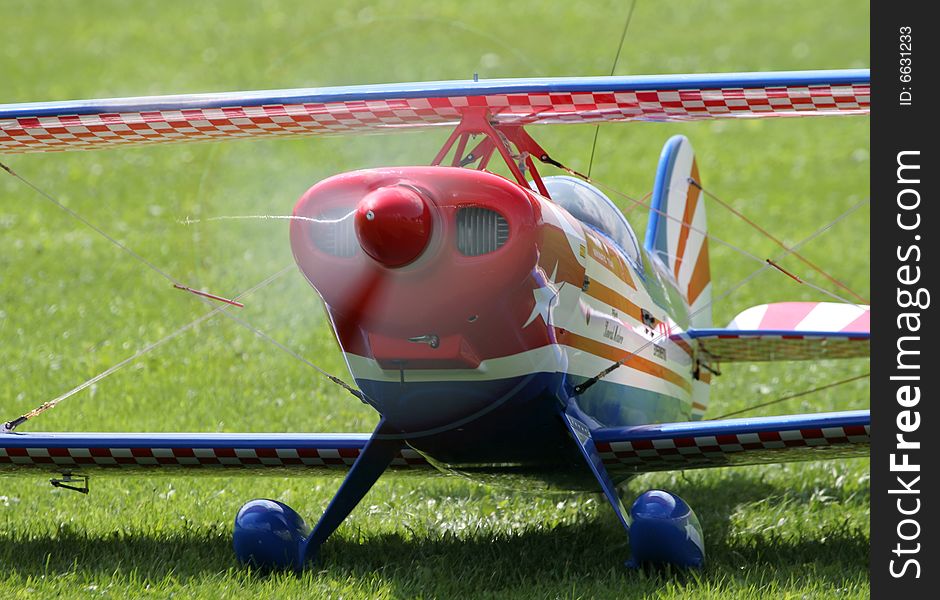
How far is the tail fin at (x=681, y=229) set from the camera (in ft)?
30.5

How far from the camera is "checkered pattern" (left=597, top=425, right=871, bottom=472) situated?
6.23 metres

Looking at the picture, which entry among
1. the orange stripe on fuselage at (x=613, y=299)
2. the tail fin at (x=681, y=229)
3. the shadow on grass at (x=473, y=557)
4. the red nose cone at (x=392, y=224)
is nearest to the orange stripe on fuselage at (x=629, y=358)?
the orange stripe on fuselage at (x=613, y=299)

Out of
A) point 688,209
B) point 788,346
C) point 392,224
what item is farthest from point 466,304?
point 688,209

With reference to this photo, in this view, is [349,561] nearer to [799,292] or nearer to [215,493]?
[215,493]

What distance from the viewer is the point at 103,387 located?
32.5 ft

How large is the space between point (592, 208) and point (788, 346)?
90.3 inches

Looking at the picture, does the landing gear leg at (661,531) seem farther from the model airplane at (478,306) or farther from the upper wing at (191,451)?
the upper wing at (191,451)

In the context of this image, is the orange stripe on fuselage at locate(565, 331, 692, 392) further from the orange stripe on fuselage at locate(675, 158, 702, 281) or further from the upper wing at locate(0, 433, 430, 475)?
the orange stripe on fuselage at locate(675, 158, 702, 281)

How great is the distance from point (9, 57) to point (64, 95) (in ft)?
11.8

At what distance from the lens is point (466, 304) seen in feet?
18.0

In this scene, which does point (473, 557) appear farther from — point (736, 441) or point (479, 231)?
point (479, 231)

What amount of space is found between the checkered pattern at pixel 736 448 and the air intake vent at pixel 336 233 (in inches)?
68.4

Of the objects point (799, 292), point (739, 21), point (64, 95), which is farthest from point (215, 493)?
point (739, 21)

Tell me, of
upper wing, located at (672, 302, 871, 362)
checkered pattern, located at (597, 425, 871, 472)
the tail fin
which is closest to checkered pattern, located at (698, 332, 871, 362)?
upper wing, located at (672, 302, 871, 362)
